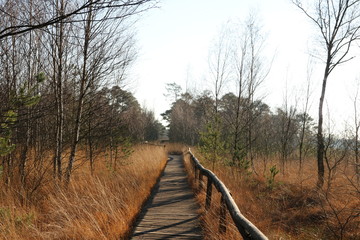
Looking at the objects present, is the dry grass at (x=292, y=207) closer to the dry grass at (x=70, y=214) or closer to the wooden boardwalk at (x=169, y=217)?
the wooden boardwalk at (x=169, y=217)

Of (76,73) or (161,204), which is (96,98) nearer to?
(76,73)

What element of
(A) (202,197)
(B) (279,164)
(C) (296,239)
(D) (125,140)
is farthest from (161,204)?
(B) (279,164)

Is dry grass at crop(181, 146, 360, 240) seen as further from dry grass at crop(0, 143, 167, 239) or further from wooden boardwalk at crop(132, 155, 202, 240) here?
dry grass at crop(0, 143, 167, 239)

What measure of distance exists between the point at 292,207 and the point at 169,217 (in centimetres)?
540

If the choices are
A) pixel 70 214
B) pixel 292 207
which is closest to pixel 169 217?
pixel 70 214

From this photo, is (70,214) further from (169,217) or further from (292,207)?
(292,207)

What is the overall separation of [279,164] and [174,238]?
34.9 feet

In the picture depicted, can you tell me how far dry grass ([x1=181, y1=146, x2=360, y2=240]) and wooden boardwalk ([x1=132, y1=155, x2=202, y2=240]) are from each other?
0.27 m

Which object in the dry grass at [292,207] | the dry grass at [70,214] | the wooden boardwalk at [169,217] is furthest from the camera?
the dry grass at [292,207]

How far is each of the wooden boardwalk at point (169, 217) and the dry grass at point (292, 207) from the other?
0.27 meters

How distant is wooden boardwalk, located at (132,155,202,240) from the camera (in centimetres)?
416

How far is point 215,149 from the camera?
Answer: 9438mm

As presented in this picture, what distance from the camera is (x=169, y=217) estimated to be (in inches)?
200

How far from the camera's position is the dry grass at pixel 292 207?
451 centimetres
